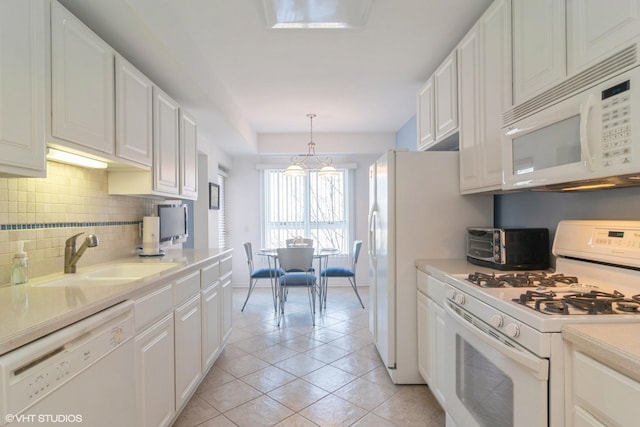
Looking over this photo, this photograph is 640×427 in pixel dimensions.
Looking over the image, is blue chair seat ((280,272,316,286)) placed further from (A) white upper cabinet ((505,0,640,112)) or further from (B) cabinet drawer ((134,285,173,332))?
(A) white upper cabinet ((505,0,640,112))

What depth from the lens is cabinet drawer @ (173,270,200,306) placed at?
6.18 feet

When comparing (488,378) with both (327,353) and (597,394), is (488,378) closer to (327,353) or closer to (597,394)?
(597,394)

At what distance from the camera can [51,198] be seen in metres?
1.78

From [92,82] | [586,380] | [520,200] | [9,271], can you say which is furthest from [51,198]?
[520,200]

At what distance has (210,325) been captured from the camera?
96.9 inches

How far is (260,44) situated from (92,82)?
120cm

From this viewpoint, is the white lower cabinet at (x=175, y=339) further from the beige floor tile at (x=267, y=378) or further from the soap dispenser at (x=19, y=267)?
the soap dispenser at (x=19, y=267)

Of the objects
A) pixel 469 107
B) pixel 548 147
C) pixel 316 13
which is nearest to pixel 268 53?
pixel 316 13

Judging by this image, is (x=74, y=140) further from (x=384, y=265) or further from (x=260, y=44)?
(x=384, y=265)

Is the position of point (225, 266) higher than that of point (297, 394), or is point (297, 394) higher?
point (225, 266)

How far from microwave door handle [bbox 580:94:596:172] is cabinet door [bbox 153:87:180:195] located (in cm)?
236

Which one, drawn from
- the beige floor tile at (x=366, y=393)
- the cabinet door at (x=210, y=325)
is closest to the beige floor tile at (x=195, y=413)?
the cabinet door at (x=210, y=325)

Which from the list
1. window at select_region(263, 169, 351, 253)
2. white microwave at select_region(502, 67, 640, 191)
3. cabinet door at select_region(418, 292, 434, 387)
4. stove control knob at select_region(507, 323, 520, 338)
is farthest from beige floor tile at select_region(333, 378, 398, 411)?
window at select_region(263, 169, 351, 253)

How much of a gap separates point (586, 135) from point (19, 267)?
2278 millimetres
